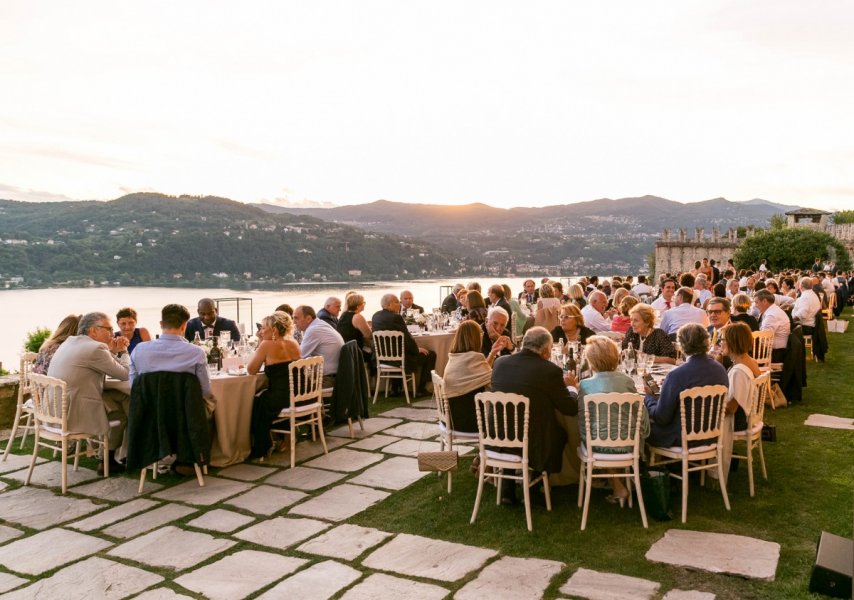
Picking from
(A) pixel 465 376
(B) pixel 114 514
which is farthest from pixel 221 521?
(A) pixel 465 376

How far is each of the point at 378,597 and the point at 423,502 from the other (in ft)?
4.48

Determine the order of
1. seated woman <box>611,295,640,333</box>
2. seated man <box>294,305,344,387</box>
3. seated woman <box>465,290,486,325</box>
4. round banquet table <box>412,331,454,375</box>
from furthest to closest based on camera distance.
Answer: round banquet table <box>412,331,454,375</box>
seated woman <box>465,290,486,325</box>
seated woman <box>611,295,640,333</box>
seated man <box>294,305,344,387</box>

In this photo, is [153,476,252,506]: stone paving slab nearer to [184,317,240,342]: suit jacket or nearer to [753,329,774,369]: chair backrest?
[184,317,240,342]: suit jacket

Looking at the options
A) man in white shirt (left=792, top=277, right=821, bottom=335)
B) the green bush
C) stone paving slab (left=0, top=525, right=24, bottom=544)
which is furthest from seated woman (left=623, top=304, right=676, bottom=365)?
the green bush

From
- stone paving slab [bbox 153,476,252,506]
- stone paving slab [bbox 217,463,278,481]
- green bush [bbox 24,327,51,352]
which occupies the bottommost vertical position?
stone paving slab [bbox 217,463,278,481]

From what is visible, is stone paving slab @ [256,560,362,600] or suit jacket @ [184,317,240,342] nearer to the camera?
stone paving slab @ [256,560,362,600]

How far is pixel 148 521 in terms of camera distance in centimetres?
428

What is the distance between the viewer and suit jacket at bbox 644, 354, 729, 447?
415cm

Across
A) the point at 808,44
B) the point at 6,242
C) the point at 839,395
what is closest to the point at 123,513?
the point at 808,44

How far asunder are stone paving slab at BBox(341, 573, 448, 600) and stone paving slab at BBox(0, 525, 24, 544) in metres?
2.42

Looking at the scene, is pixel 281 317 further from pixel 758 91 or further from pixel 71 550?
pixel 758 91

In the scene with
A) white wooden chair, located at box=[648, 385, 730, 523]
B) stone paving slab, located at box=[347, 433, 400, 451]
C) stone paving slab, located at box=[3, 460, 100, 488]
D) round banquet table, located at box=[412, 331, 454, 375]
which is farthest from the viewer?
round banquet table, located at box=[412, 331, 454, 375]

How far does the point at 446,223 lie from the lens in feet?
241

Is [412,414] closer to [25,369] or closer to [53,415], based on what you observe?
[53,415]
